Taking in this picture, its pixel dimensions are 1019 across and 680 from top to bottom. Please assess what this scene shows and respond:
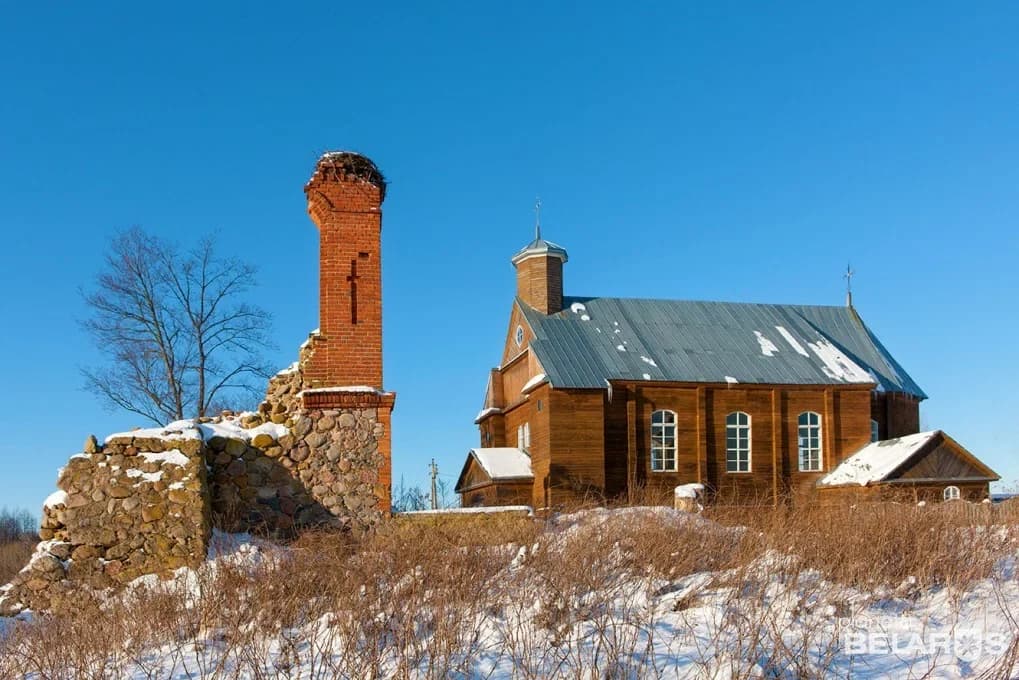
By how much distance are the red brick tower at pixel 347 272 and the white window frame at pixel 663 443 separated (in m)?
15.3

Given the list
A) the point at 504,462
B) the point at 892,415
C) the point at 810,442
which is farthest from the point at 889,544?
the point at 892,415

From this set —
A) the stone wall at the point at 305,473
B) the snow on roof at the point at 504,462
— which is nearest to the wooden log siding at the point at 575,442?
the snow on roof at the point at 504,462

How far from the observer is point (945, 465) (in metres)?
26.2

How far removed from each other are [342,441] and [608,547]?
5.41m

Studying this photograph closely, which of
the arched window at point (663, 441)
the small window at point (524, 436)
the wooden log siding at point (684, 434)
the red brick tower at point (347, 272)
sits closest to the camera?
the red brick tower at point (347, 272)

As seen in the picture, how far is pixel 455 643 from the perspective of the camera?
5906 millimetres

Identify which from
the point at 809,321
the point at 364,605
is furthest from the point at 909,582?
the point at 809,321

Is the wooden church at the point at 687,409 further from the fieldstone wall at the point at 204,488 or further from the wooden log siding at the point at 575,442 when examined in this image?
the fieldstone wall at the point at 204,488

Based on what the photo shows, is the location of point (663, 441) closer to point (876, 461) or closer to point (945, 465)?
point (876, 461)

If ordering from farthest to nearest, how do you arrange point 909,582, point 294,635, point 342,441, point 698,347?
point 698,347 < point 342,441 < point 909,582 < point 294,635

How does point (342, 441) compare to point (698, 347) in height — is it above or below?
below

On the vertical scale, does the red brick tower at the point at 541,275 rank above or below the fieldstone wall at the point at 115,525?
above

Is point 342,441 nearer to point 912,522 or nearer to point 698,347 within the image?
point 912,522

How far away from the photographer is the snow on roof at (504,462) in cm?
2659
